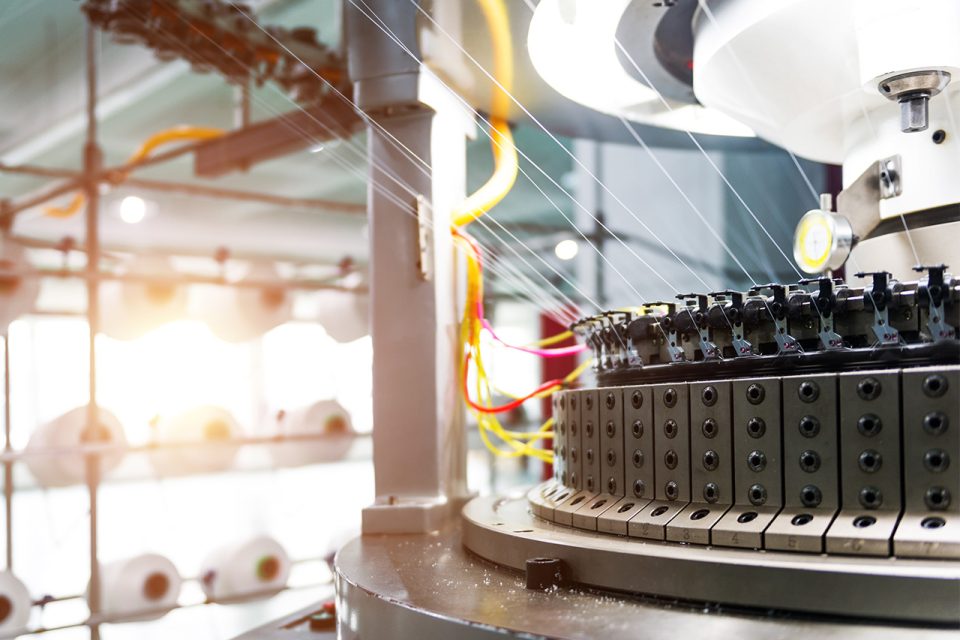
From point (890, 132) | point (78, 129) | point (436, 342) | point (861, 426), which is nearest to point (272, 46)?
point (436, 342)

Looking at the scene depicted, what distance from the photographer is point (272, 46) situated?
356 cm

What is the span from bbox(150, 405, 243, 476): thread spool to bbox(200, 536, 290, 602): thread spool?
0.38 m

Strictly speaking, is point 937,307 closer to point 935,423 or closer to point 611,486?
point 935,423

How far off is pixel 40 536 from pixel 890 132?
7.20 meters

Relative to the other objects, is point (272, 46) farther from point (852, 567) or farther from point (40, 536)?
point (40, 536)

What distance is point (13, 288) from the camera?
→ 3.32m

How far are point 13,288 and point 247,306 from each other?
113cm

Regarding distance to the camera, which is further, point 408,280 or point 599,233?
point 599,233

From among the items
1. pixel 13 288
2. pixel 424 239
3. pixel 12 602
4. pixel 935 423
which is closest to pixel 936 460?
pixel 935 423

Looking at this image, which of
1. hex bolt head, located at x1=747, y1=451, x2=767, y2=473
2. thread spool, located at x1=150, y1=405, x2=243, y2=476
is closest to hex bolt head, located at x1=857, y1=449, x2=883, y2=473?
hex bolt head, located at x1=747, y1=451, x2=767, y2=473

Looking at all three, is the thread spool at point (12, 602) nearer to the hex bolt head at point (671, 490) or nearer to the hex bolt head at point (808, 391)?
the hex bolt head at point (671, 490)

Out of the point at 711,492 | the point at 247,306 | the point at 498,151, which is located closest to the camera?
the point at 711,492

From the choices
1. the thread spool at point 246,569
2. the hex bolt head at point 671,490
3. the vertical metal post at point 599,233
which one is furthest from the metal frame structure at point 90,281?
the hex bolt head at point 671,490

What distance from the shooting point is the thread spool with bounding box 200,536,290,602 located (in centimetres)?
376
